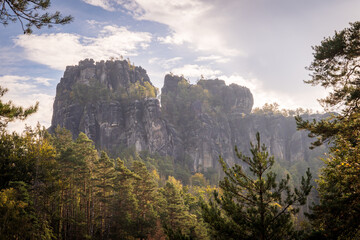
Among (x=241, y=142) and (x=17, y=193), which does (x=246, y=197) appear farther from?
(x=241, y=142)

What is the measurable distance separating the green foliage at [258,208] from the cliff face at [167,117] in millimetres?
80509

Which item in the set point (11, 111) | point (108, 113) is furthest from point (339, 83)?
point (108, 113)

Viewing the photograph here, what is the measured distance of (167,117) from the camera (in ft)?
352

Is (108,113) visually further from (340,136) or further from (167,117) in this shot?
(340,136)

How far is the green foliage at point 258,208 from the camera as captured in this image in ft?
26.0

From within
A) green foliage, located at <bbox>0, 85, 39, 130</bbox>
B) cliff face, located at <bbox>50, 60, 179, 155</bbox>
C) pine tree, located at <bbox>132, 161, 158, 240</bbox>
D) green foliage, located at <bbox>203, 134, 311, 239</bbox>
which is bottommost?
pine tree, located at <bbox>132, 161, 158, 240</bbox>

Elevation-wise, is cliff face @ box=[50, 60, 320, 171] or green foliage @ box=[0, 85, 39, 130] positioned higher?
cliff face @ box=[50, 60, 320, 171]

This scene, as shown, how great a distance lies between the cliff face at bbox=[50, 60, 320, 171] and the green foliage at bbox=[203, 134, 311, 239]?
80.5 m

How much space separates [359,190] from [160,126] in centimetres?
8954

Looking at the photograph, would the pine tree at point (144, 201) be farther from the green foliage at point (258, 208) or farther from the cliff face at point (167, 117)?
the cliff face at point (167, 117)

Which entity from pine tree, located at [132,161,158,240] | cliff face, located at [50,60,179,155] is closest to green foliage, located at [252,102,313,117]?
cliff face, located at [50,60,179,155]

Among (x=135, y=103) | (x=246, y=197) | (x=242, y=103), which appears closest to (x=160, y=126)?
(x=135, y=103)

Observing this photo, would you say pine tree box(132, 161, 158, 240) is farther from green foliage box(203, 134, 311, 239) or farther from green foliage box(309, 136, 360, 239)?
→ green foliage box(309, 136, 360, 239)

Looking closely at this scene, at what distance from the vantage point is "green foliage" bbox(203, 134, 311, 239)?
7910 millimetres
